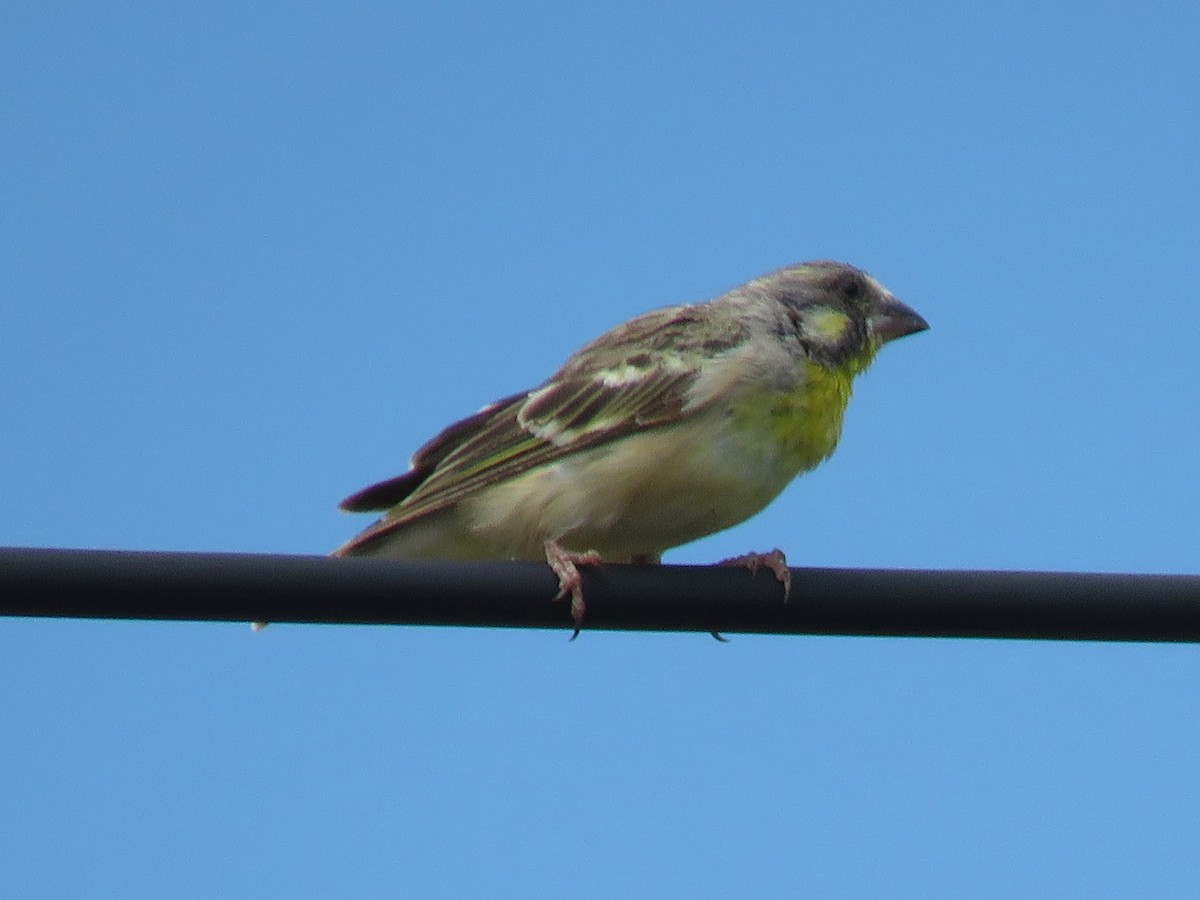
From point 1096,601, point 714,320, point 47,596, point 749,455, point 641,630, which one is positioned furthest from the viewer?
point 714,320

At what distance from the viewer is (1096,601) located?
4.29 meters

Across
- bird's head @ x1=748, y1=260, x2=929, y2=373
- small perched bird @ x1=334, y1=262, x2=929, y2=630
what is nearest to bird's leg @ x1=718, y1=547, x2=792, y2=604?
small perched bird @ x1=334, y1=262, x2=929, y2=630

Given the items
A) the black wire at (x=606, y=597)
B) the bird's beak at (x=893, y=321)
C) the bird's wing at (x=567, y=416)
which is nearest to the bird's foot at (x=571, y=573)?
the black wire at (x=606, y=597)

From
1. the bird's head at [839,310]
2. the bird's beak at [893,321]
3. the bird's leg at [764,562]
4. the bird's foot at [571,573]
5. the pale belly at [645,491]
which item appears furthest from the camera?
the bird's beak at [893,321]

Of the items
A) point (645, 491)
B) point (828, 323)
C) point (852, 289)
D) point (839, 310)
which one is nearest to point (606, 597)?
point (645, 491)

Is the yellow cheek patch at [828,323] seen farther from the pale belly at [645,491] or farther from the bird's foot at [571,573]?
the bird's foot at [571,573]

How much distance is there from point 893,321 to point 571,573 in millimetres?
3149

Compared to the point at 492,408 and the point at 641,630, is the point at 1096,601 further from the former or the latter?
the point at 492,408

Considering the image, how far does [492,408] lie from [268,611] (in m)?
3.29

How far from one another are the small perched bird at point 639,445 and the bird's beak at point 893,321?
203mm

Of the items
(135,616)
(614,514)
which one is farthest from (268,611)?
(614,514)

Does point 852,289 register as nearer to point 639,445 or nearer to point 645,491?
point 639,445

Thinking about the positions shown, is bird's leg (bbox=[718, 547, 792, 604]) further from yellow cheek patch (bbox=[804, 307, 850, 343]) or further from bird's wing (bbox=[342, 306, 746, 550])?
yellow cheek patch (bbox=[804, 307, 850, 343])

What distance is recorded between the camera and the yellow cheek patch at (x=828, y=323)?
736 centimetres
